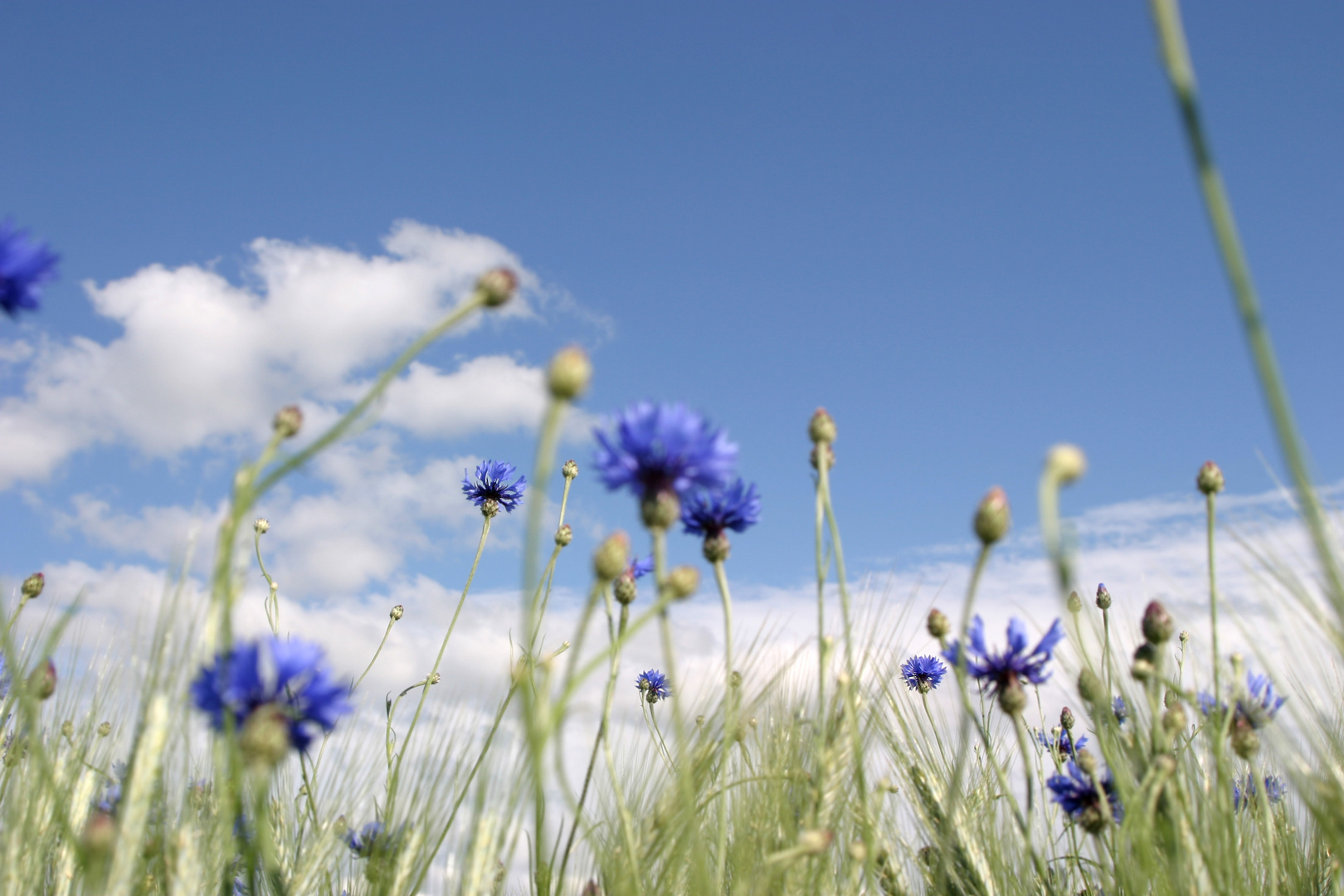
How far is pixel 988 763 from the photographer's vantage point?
2.98 meters

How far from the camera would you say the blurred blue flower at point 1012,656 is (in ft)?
6.77

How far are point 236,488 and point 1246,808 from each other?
10.3 feet

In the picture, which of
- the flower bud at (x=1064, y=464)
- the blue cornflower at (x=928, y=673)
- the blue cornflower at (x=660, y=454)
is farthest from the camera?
the blue cornflower at (x=928, y=673)

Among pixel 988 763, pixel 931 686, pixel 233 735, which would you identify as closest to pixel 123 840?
pixel 233 735

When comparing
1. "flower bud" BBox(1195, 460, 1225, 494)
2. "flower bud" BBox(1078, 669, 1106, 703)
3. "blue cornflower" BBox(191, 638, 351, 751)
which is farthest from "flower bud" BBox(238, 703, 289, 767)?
"flower bud" BBox(1195, 460, 1225, 494)

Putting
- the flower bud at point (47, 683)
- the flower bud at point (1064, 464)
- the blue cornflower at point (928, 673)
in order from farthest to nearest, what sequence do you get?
the blue cornflower at point (928, 673)
the flower bud at point (47, 683)
the flower bud at point (1064, 464)

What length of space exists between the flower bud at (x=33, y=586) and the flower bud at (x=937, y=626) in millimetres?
3056


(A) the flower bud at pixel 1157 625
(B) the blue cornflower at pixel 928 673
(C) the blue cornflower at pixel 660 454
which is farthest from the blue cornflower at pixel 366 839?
(B) the blue cornflower at pixel 928 673

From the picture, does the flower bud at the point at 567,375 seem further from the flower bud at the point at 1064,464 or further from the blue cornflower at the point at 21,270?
the blue cornflower at the point at 21,270

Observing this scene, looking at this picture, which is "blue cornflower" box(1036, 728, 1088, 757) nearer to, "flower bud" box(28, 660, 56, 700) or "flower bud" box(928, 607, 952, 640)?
"flower bud" box(928, 607, 952, 640)

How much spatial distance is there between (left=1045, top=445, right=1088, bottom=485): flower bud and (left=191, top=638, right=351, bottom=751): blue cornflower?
119 cm

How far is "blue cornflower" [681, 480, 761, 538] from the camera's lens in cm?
219

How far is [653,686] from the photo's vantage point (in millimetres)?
5449

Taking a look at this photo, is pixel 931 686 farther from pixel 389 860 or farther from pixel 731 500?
pixel 389 860
